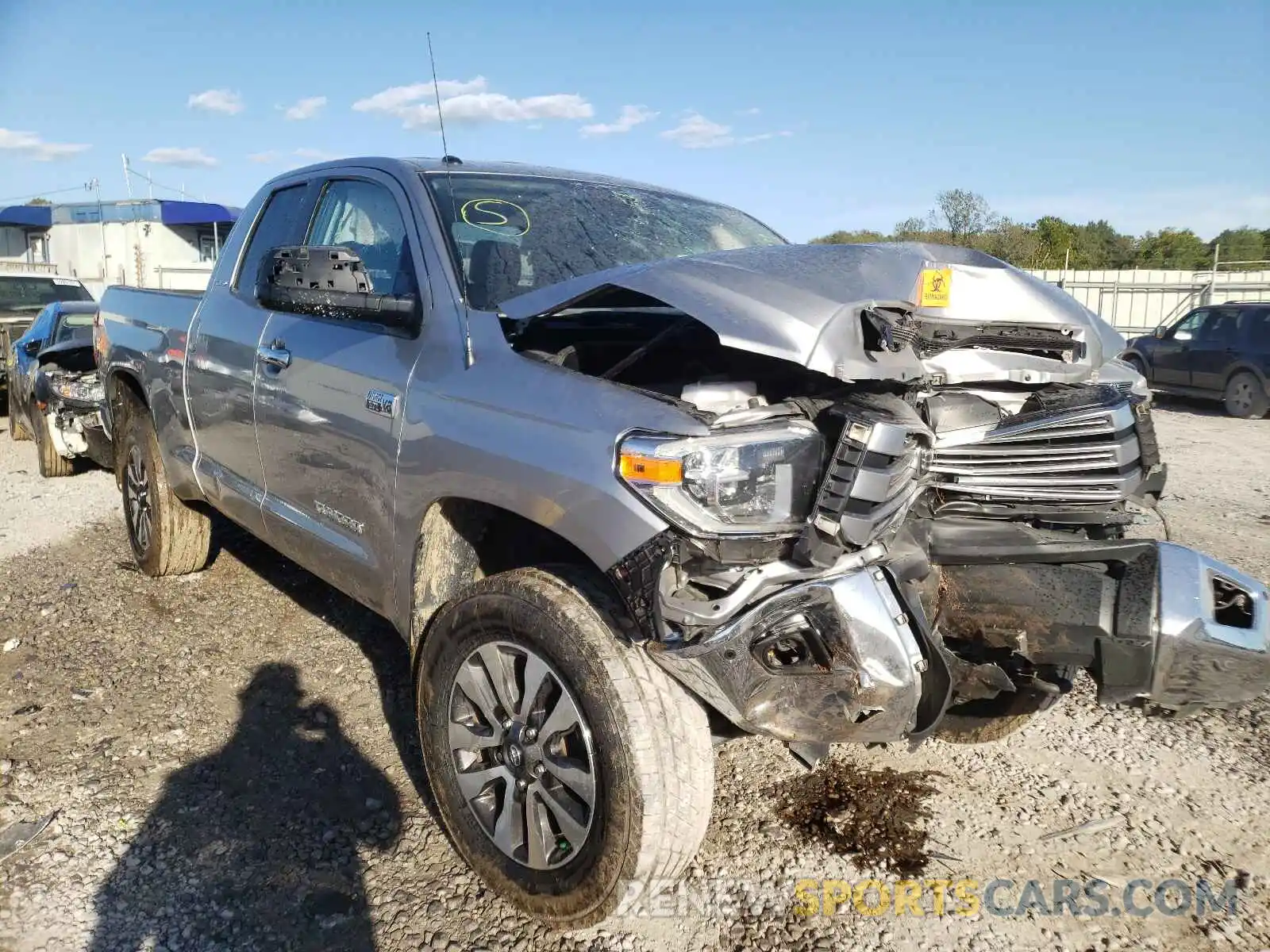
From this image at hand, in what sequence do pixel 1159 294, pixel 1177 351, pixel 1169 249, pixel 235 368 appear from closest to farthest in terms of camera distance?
1. pixel 235 368
2. pixel 1177 351
3. pixel 1159 294
4. pixel 1169 249

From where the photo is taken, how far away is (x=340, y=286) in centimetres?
297

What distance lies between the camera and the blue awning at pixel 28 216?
33.1 meters

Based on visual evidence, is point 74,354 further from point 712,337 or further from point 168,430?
point 712,337

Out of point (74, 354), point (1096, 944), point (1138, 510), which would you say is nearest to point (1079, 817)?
point (1096, 944)

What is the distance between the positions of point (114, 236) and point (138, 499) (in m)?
30.5

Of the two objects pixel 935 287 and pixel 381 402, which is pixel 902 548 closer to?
pixel 935 287

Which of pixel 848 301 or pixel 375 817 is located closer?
pixel 848 301

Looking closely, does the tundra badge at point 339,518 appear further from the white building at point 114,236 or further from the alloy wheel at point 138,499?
the white building at point 114,236

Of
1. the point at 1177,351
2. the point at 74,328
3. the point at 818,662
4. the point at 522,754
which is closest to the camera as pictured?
the point at 818,662

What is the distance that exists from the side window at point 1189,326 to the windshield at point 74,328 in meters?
13.6

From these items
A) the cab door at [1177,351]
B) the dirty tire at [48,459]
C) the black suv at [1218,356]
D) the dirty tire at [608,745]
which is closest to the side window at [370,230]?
the dirty tire at [608,745]

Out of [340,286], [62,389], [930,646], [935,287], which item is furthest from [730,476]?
[62,389]

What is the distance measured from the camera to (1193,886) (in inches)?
101

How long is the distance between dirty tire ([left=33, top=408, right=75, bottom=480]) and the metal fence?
58.0ft
